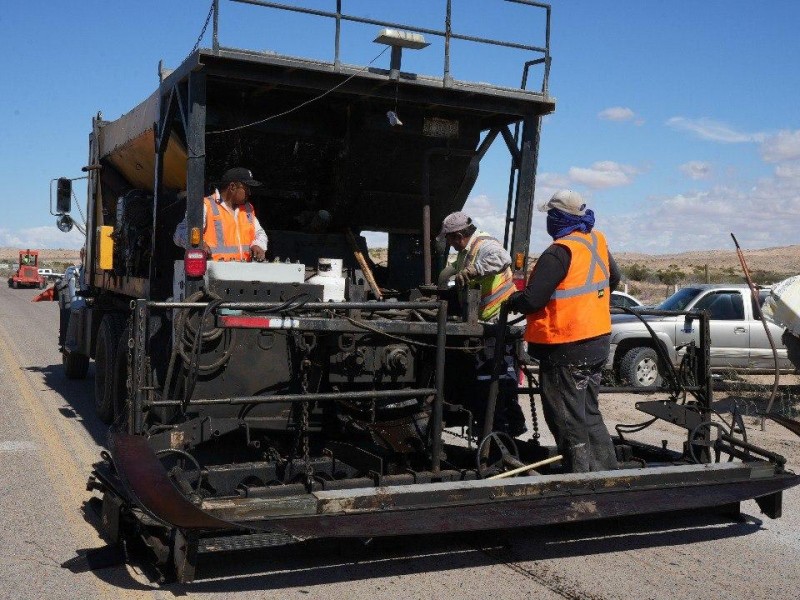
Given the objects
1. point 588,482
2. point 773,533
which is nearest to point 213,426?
point 588,482

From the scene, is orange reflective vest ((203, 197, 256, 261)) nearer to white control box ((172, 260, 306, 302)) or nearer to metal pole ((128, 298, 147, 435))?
white control box ((172, 260, 306, 302))

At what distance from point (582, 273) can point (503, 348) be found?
0.77 m

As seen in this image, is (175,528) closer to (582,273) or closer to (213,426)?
(213,426)

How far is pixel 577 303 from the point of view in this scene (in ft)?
19.9

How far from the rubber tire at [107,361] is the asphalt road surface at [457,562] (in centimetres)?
192

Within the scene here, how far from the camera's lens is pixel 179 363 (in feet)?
22.5

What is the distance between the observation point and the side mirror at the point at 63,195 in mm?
11711

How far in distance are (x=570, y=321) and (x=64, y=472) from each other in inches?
163

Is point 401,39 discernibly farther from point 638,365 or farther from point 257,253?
point 638,365

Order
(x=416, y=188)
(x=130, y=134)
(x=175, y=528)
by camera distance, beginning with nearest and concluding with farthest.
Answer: (x=175, y=528) → (x=416, y=188) → (x=130, y=134)

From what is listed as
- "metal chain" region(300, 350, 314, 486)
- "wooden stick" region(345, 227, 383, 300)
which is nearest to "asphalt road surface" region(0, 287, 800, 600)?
"metal chain" region(300, 350, 314, 486)

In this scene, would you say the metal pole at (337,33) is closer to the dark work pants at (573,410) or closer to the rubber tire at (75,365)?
the dark work pants at (573,410)

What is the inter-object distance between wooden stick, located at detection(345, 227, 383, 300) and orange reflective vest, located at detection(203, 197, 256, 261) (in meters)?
1.22

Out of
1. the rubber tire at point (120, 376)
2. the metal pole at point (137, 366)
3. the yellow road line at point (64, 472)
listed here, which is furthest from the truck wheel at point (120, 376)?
the metal pole at point (137, 366)
